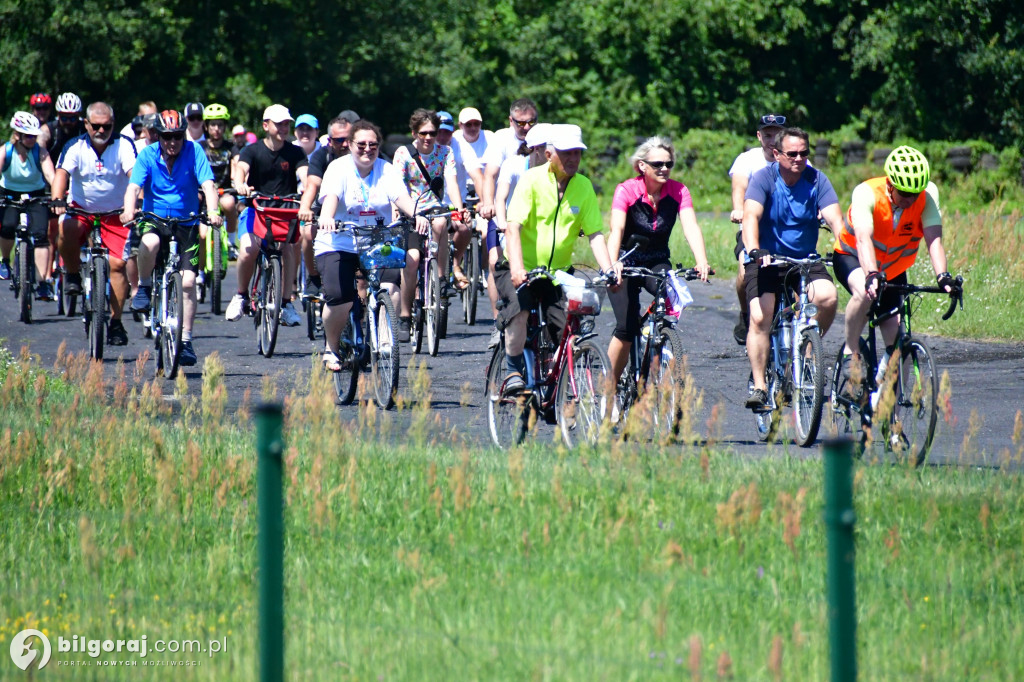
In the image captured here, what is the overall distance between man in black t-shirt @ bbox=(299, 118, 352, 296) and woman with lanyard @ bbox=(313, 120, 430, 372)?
805 millimetres

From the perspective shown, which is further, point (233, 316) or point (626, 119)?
point (626, 119)

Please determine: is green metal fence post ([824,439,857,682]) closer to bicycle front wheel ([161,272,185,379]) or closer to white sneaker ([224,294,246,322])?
bicycle front wheel ([161,272,185,379])

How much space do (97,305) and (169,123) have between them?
1669mm

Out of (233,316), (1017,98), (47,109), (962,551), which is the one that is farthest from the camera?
(1017,98)

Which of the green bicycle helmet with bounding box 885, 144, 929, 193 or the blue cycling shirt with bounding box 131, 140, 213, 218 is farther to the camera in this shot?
the blue cycling shirt with bounding box 131, 140, 213, 218

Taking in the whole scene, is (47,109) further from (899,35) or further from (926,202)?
(899,35)

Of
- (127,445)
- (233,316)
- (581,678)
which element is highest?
(233,316)

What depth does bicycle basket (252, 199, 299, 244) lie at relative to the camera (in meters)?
14.3

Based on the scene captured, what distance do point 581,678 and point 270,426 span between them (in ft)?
5.63

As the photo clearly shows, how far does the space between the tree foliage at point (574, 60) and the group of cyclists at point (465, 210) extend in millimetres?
18705

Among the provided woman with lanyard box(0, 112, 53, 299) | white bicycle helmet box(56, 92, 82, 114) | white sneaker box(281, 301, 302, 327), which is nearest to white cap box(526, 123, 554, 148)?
white sneaker box(281, 301, 302, 327)

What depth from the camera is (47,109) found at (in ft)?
60.9

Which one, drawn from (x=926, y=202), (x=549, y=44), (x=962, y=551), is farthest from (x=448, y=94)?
(x=962, y=551)

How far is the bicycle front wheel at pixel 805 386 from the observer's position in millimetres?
9055
